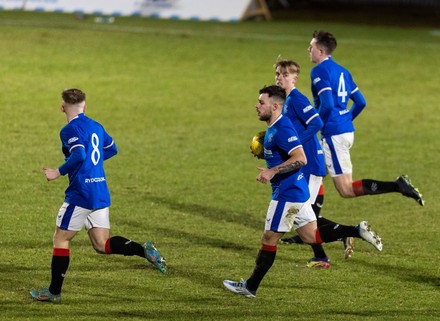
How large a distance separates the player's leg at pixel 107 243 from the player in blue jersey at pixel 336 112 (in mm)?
3307

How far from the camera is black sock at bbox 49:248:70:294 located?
955cm

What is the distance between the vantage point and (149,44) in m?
27.8

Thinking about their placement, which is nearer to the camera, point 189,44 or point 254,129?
point 254,129

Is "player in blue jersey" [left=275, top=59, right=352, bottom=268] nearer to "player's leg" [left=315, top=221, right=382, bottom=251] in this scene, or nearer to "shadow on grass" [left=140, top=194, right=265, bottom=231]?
"player's leg" [left=315, top=221, right=382, bottom=251]

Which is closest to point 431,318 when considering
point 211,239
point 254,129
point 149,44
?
point 211,239

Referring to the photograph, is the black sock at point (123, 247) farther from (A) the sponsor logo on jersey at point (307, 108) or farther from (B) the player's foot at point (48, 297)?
(A) the sponsor logo on jersey at point (307, 108)

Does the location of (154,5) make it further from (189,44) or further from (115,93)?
(115,93)

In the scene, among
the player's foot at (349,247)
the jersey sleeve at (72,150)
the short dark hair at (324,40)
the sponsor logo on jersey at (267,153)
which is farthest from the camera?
the short dark hair at (324,40)

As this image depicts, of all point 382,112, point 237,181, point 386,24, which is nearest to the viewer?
point 237,181

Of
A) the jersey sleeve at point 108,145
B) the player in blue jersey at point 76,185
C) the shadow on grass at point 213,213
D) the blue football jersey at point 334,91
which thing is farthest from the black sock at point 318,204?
the player in blue jersey at point 76,185

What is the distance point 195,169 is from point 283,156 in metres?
6.40

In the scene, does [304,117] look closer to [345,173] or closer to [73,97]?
[345,173]

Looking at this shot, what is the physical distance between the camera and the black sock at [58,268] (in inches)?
376

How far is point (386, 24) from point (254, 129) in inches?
727
